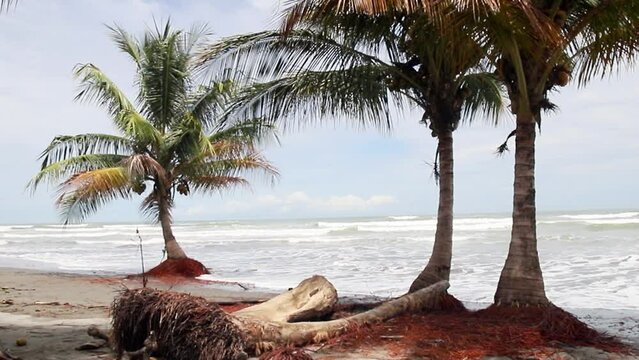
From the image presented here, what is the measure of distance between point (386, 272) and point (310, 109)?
23.5ft

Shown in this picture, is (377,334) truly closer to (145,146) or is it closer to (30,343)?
(30,343)

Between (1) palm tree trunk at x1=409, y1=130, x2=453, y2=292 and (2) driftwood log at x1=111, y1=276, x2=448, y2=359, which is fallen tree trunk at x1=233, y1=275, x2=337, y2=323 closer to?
(2) driftwood log at x1=111, y1=276, x2=448, y2=359

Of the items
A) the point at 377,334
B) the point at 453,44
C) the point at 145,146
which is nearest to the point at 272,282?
the point at 145,146

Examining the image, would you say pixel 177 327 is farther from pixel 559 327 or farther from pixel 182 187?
pixel 182 187

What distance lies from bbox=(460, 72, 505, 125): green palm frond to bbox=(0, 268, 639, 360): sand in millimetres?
3829

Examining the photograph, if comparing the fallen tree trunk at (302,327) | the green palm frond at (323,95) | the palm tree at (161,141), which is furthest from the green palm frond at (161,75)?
the fallen tree trunk at (302,327)

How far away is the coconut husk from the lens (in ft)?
17.8

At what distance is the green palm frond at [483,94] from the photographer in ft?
31.6

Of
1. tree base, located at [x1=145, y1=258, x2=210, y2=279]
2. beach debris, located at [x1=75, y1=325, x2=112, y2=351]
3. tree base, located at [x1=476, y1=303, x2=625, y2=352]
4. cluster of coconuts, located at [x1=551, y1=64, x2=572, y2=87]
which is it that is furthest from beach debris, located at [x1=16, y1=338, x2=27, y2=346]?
tree base, located at [x1=145, y1=258, x2=210, y2=279]

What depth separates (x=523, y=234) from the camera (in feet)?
25.5

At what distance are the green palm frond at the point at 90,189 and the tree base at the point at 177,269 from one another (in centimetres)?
212

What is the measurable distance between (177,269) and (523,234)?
401 inches

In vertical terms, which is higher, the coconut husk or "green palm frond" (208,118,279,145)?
"green palm frond" (208,118,279,145)

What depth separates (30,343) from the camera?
638 centimetres
